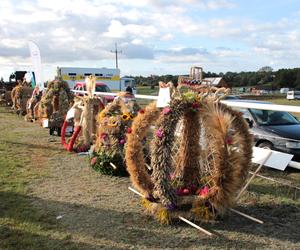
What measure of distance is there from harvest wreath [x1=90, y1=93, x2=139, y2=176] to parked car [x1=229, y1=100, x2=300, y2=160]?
2888mm

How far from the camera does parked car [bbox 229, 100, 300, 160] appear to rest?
962cm

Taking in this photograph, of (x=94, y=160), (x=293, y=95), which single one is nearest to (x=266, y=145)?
(x=94, y=160)

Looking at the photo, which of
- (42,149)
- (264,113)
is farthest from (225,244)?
(42,149)

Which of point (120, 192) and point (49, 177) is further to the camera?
point (49, 177)

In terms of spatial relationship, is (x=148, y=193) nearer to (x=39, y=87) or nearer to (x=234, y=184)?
(x=234, y=184)

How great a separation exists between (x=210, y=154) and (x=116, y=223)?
1.58m

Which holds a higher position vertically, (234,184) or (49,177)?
(234,184)

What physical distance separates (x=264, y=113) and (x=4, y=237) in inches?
287

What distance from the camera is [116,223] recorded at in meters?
5.67

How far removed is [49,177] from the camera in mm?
8367

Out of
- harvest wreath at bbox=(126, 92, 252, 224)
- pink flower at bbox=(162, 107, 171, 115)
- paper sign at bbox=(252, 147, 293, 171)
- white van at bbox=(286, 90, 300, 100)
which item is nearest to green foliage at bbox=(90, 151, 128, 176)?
harvest wreath at bbox=(126, 92, 252, 224)

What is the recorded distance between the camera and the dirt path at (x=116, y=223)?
499 cm

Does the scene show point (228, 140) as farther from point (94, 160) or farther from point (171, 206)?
point (94, 160)

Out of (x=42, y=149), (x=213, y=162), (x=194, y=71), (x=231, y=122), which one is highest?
(x=194, y=71)
